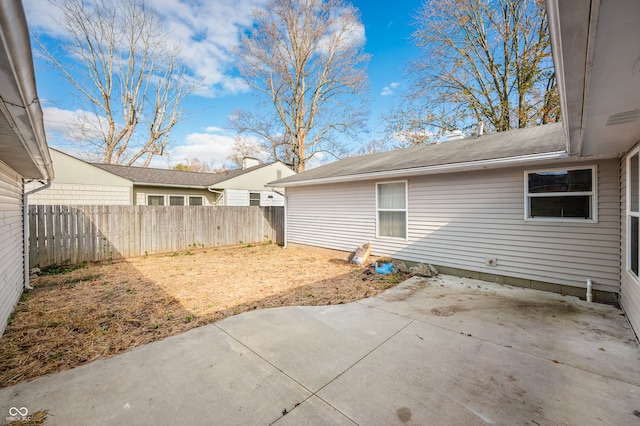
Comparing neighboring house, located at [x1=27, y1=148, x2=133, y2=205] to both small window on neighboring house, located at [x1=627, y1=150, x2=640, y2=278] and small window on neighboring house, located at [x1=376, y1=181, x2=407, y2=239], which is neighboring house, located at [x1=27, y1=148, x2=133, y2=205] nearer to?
small window on neighboring house, located at [x1=376, y1=181, x2=407, y2=239]

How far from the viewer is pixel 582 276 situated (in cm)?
446

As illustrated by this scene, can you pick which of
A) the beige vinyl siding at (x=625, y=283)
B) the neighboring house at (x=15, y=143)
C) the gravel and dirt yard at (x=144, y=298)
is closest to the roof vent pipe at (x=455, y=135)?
the beige vinyl siding at (x=625, y=283)

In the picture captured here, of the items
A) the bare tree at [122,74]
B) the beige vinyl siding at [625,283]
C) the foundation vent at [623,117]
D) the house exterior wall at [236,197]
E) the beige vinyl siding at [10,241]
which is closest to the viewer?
the foundation vent at [623,117]

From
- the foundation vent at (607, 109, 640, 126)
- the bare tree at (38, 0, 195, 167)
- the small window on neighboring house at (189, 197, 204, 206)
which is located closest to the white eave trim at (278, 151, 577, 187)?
the foundation vent at (607, 109, 640, 126)

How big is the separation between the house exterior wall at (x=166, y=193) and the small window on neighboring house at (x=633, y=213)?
1530 cm

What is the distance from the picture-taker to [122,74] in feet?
56.2

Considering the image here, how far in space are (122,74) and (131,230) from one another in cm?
1476

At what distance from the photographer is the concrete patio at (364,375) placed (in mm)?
1976

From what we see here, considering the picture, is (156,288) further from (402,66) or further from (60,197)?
(402,66)

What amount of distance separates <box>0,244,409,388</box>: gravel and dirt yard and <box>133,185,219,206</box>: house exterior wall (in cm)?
596

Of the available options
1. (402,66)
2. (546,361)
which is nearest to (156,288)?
(546,361)

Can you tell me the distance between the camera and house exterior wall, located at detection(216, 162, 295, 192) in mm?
14368

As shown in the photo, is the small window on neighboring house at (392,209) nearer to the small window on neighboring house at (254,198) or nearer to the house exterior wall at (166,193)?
the small window on neighboring house at (254,198)

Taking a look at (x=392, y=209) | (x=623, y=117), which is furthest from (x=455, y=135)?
(x=623, y=117)
